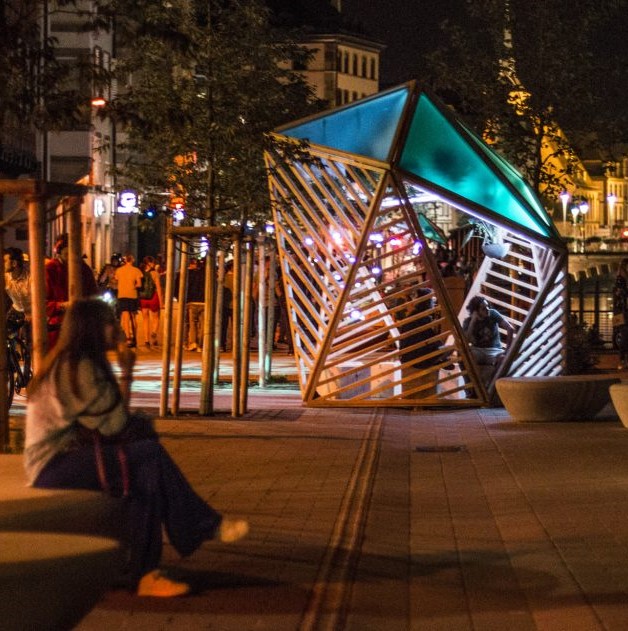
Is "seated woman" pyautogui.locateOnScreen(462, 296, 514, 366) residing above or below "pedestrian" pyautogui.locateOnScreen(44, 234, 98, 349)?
below

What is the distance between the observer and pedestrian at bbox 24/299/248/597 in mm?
7863

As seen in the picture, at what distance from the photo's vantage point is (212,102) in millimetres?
17828

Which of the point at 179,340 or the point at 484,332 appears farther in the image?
the point at 484,332

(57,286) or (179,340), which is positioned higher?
(57,286)

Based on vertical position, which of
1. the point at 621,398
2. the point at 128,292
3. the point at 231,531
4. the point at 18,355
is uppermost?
the point at 128,292

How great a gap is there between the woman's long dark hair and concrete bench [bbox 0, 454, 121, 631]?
3.31 feet

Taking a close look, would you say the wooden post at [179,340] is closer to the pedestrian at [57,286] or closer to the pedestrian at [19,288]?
the pedestrian at [57,286]

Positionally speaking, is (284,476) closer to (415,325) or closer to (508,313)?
(415,325)

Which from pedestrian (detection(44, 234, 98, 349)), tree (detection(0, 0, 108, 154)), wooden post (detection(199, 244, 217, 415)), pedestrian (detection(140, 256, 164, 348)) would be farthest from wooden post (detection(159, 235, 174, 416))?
pedestrian (detection(140, 256, 164, 348))

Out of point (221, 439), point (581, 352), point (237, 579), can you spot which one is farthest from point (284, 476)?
point (581, 352)

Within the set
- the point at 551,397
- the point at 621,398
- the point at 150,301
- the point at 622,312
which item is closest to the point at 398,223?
the point at 551,397

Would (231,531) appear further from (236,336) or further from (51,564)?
(236,336)

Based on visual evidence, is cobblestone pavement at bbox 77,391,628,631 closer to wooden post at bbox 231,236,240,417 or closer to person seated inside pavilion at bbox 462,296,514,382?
wooden post at bbox 231,236,240,417

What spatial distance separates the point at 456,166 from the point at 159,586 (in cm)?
1284
